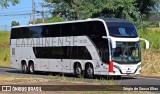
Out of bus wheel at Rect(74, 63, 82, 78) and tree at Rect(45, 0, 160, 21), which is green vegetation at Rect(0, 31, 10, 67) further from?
bus wheel at Rect(74, 63, 82, 78)

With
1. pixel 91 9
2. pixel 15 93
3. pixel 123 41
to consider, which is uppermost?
pixel 91 9

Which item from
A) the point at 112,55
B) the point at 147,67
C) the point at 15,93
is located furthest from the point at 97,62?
the point at 15,93

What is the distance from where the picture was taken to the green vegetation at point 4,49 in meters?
57.7

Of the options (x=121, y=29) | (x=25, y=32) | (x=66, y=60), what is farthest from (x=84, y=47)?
(x=25, y=32)

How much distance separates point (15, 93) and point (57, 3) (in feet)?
133

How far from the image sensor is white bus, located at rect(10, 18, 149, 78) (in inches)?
1065

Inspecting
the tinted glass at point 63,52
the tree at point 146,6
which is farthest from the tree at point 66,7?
the tinted glass at point 63,52

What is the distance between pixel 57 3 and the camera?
2178 inches

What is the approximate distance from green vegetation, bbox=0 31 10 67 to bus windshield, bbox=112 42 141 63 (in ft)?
94.6

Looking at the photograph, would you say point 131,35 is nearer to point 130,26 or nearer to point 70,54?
point 130,26

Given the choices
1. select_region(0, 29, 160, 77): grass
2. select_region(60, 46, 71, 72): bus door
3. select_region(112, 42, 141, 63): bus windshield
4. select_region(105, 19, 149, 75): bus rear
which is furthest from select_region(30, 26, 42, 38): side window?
select_region(112, 42, 141, 63): bus windshield

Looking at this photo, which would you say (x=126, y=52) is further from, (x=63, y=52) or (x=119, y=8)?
(x=119, y=8)

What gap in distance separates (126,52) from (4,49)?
41444mm

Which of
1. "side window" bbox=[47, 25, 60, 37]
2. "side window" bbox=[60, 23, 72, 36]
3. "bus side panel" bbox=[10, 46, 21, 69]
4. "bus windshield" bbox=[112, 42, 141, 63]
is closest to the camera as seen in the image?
"bus windshield" bbox=[112, 42, 141, 63]
